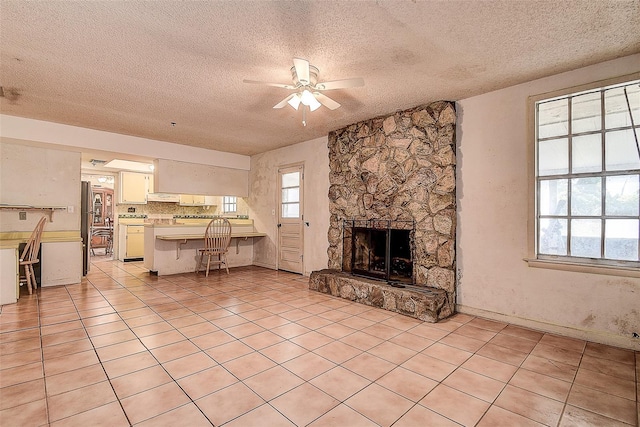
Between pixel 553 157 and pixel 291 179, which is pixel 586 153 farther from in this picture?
pixel 291 179

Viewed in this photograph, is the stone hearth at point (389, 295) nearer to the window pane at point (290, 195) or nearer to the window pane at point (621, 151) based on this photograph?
the window pane at point (290, 195)

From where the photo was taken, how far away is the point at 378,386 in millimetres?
2016

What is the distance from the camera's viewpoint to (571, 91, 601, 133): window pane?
2.83 m

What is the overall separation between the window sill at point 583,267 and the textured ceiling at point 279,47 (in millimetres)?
1838

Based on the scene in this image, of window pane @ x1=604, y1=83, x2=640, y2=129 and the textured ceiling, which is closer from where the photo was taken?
the textured ceiling

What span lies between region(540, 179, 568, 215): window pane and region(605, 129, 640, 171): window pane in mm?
372

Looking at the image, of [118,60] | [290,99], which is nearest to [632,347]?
[290,99]

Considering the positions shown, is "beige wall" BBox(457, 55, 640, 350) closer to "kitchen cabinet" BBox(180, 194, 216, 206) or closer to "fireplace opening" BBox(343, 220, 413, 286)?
"fireplace opening" BBox(343, 220, 413, 286)

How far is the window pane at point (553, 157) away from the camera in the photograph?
299 cm

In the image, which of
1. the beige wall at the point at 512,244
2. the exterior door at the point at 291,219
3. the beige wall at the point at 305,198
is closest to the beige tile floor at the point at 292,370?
the beige wall at the point at 512,244

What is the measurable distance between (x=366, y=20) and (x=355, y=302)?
3120mm

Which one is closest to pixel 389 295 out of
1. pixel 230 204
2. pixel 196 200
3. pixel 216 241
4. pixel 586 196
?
pixel 586 196

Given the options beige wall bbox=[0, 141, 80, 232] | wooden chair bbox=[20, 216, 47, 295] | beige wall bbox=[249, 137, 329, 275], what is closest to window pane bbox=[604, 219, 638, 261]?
beige wall bbox=[249, 137, 329, 275]

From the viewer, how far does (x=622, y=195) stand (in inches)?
106
